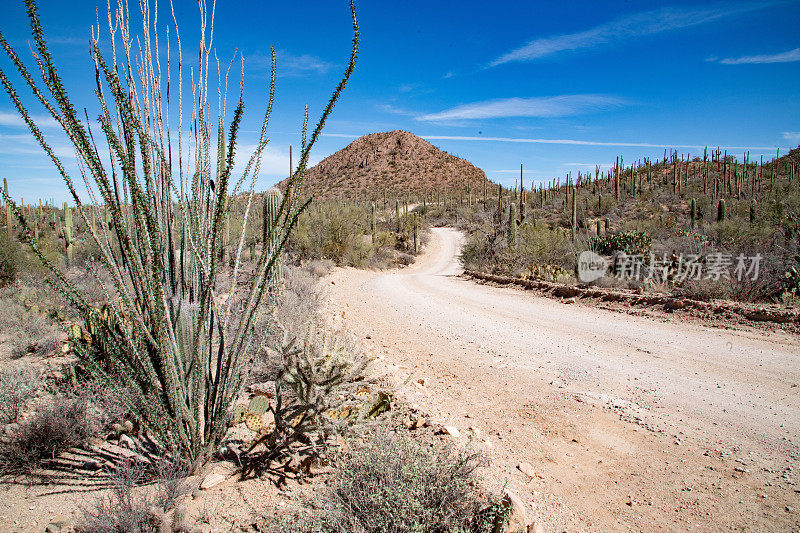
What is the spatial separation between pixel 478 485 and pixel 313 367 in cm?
139

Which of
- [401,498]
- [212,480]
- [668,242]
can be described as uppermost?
[668,242]

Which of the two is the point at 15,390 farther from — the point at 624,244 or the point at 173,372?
the point at 624,244

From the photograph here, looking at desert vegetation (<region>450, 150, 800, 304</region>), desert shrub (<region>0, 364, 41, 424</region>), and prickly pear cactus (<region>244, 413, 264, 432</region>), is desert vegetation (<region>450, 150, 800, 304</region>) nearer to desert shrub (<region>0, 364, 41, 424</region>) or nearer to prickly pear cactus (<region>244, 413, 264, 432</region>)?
prickly pear cactus (<region>244, 413, 264, 432</region>)

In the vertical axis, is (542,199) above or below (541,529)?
above

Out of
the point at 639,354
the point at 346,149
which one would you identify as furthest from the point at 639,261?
the point at 346,149

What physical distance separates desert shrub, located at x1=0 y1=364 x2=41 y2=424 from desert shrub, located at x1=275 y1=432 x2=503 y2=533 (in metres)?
3.02

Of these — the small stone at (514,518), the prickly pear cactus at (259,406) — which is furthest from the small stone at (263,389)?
the small stone at (514,518)

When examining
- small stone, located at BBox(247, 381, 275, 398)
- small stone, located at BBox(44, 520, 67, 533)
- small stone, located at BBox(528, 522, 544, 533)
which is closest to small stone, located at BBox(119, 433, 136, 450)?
small stone, located at BBox(44, 520, 67, 533)

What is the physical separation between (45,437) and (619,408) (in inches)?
196

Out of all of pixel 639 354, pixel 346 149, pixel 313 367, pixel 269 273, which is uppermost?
pixel 346 149

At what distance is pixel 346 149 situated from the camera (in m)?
95.8

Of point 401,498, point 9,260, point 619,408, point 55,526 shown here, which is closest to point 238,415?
point 55,526

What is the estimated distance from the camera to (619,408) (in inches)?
172

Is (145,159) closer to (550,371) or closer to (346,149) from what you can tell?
(550,371)
